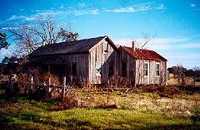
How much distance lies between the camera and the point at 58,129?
12.3m

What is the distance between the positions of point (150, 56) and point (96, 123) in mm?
27690

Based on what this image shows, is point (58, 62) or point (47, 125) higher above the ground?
point (58, 62)

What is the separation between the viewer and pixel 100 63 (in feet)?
115

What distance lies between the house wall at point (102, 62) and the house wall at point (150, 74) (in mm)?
2959

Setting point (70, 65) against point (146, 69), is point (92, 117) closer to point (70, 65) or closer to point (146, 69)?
point (70, 65)

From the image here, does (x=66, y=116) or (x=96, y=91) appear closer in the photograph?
(x=66, y=116)

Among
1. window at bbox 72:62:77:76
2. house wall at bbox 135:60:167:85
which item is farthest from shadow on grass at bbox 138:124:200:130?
house wall at bbox 135:60:167:85

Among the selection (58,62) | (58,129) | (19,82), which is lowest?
(58,129)

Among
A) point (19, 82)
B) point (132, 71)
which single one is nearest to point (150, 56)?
point (132, 71)

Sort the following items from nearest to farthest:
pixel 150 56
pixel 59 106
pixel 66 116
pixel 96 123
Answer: pixel 96 123 < pixel 66 116 < pixel 59 106 < pixel 150 56

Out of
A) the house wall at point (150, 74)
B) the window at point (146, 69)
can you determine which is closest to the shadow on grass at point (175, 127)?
the house wall at point (150, 74)

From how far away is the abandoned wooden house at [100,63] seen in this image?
3416 cm

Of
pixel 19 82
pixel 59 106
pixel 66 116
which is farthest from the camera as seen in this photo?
pixel 19 82

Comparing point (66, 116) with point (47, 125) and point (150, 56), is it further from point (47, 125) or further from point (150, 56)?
point (150, 56)
